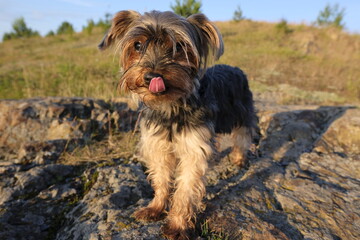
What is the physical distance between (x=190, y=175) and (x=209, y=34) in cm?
174

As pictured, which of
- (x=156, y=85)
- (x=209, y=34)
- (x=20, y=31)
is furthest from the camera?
(x=20, y=31)

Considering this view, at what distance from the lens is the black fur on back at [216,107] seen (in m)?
3.20

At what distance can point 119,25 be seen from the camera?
11.6ft

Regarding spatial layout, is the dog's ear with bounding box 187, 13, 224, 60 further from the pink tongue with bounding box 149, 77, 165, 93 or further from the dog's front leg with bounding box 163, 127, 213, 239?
the dog's front leg with bounding box 163, 127, 213, 239

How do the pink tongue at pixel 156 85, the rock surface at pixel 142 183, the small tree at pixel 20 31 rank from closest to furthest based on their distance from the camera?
1. the pink tongue at pixel 156 85
2. the rock surface at pixel 142 183
3. the small tree at pixel 20 31

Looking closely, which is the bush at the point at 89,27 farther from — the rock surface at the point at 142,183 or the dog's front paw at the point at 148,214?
the dog's front paw at the point at 148,214

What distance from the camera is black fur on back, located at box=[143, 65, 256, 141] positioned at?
10.5ft

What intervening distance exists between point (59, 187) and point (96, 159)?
0.94 metres

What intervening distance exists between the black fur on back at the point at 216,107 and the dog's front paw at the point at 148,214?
0.93 metres

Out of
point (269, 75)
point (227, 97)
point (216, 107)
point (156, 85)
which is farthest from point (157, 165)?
point (269, 75)

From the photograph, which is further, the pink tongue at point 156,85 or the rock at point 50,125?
the rock at point 50,125

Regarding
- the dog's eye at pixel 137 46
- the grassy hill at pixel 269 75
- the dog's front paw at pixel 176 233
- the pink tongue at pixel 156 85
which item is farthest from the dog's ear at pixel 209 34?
the dog's front paw at pixel 176 233

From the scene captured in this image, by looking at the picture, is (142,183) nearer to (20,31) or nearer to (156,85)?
(156,85)

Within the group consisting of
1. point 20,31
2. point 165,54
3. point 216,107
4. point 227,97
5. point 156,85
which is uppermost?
point 165,54
